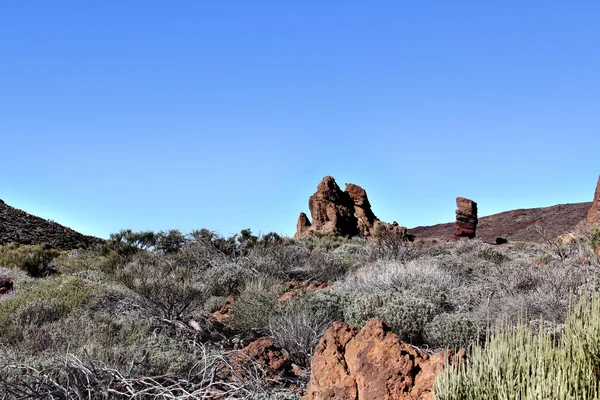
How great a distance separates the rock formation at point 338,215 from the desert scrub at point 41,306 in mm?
20751

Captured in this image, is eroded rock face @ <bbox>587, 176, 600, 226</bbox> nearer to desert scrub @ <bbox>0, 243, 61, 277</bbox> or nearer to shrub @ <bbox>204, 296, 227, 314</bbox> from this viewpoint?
shrub @ <bbox>204, 296, 227, 314</bbox>

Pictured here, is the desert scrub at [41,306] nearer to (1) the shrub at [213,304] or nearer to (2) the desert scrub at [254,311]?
(1) the shrub at [213,304]

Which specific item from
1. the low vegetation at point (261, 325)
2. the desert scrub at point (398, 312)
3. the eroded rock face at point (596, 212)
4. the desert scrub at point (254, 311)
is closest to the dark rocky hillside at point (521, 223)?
the eroded rock face at point (596, 212)

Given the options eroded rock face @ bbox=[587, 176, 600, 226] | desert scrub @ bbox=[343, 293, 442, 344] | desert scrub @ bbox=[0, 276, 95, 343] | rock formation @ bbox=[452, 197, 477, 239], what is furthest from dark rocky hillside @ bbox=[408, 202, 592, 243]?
desert scrub @ bbox=[0, 276, 95, 343]

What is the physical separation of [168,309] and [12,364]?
2.99m

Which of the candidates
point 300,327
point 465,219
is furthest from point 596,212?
point 300,327

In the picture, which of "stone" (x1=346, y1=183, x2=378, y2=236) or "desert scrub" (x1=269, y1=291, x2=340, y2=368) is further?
"stone" (x1=346, y1=183, x2=378, y2=236)

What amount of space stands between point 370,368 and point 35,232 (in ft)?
92.7

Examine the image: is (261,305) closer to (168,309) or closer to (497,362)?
(168,309)

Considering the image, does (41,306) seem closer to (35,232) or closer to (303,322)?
(303,322)

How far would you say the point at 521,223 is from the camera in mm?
53531

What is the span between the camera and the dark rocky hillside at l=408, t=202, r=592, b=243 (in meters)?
47.6

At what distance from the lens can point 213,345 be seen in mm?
7137

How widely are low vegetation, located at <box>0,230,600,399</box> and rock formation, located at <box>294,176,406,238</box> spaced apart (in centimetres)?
1679
